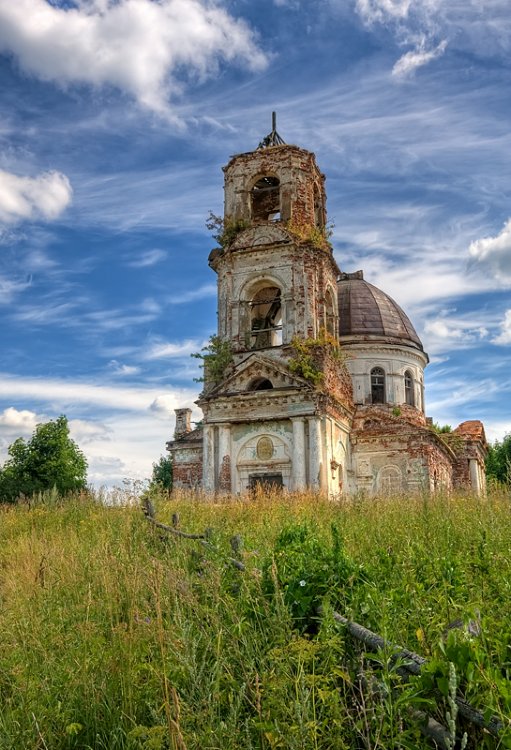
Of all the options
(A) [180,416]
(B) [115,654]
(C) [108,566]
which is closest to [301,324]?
(A) [180,416]

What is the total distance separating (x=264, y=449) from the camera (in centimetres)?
2145

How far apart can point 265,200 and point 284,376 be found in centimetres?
791

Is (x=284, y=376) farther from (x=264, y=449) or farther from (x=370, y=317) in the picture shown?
(x=370, y=317)

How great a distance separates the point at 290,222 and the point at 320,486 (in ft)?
30.9

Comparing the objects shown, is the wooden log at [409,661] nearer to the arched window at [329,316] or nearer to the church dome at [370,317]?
the arched window at [329,316]

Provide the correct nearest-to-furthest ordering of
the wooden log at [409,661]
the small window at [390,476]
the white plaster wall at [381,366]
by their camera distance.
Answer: the wooden log at [409,661]
the small window at [390,476]
the white plaster wall at [381,366]

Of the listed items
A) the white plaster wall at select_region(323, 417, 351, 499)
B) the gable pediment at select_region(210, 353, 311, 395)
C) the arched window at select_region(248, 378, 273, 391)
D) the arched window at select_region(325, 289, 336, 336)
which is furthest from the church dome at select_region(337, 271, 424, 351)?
the gable pediment at select_region(210, 353, 311, 395)

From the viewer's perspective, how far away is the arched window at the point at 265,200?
25078mm

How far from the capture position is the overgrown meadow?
301 centimetres

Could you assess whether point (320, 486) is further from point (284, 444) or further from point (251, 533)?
point (251, 533)

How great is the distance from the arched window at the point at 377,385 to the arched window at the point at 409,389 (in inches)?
54.5

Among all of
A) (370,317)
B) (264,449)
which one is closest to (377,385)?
(370,317)

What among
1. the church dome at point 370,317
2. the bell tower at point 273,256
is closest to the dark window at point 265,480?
the bell tower at point 273,256

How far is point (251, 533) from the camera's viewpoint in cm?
829
